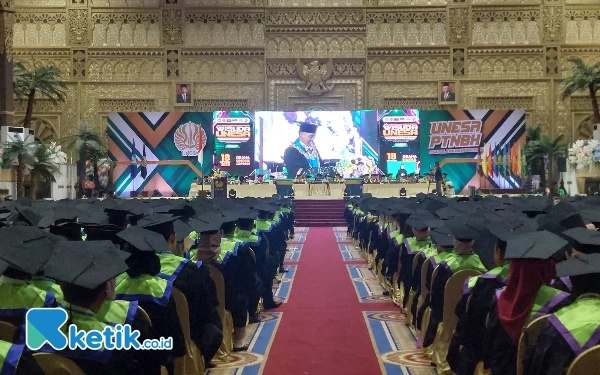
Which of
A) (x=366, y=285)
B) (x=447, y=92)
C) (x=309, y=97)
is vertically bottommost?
(x=366, y=285)

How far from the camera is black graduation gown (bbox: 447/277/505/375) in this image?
11.7 feet

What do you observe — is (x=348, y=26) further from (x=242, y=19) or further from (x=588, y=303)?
(x=588, y=303)

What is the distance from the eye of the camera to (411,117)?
2662 centimetres

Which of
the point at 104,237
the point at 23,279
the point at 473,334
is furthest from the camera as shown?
the point at 104,237

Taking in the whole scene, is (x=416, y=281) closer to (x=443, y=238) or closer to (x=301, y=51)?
(x=443, y=238)

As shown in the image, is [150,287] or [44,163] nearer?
[150,287]

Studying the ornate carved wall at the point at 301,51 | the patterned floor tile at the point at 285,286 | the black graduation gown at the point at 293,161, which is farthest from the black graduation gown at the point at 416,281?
the ornate carved wall at the point at 301,51

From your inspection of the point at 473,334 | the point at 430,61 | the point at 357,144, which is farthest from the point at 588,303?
the point at 430,61

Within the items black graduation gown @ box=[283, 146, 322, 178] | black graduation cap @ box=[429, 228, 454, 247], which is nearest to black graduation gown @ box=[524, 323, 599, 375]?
black graduation cap @ box=[429, 228, 454, 247]

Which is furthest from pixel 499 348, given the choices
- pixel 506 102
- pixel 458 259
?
pixel 506 102

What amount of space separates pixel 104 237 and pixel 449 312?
8.37ft

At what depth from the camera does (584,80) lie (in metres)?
25.3

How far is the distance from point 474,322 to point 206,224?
245 centimetres

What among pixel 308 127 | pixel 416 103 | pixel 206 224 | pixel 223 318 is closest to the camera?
pixel 206 224
